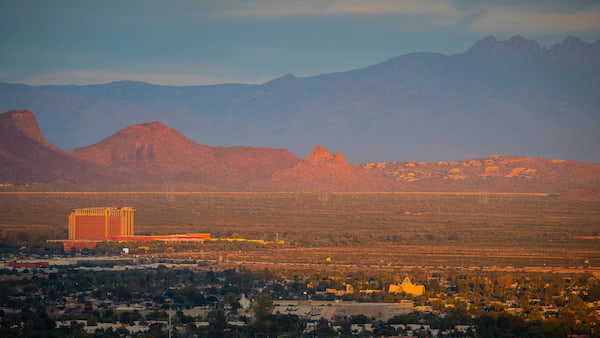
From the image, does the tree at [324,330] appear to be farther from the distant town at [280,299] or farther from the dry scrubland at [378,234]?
the dry scrubland at [378,234]

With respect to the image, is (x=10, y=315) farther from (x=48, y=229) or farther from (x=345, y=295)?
(x=48, y=229)

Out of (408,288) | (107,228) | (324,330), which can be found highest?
(107,228)

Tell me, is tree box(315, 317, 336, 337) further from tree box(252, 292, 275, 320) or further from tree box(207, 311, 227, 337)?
tree box(207, 311, 227, 337)

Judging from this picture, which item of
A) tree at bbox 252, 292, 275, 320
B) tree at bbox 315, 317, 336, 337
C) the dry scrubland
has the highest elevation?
the dry scrubland

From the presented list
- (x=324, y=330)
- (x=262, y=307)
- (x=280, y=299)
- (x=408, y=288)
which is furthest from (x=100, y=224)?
(x=324, y=330)

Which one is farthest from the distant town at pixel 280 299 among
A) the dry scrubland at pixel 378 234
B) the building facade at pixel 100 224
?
the building facade at pixel 100 224

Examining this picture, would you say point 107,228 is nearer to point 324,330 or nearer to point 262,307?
point 262,307

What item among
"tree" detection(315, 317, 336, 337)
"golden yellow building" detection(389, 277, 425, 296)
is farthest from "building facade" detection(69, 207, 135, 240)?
"tree" detection(315, 317, 336, 337)

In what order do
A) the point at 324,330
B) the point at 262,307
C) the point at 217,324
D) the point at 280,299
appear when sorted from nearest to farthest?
the point at 324,330 < the point at 217,324 < the point at 262,307 < the point at 280,299
